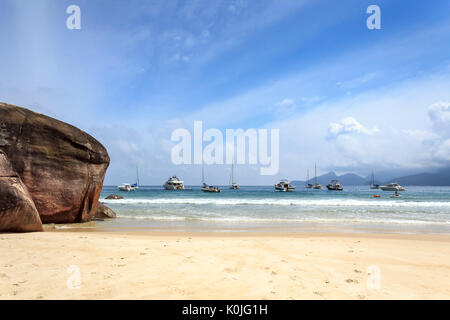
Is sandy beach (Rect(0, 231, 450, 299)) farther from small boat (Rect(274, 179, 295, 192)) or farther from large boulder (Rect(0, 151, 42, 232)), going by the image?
small boat (Rect(274, 179, 295, 192))

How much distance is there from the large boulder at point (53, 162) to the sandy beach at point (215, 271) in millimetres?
3587

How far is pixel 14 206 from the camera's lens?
8016mm

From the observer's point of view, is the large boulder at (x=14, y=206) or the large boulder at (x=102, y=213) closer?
the large boulder at (x=14, y=206)

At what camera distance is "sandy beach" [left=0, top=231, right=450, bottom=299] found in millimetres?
3635

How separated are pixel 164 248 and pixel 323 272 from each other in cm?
360

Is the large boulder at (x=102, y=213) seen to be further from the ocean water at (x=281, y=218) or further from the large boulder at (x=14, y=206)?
the large boulder at (x=14, y=206)

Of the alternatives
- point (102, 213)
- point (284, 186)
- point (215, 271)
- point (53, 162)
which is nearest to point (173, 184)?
point (284, 186)

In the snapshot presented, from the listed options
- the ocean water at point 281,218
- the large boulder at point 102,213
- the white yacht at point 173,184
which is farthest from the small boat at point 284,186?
the large boulder at point 102,213

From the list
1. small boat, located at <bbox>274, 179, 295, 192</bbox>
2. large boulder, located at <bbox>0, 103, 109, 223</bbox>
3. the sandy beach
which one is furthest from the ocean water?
small boat, located at <bbox>274, 179, 295, 192</bbox>

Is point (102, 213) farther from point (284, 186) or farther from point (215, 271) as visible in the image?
point (284, 186)

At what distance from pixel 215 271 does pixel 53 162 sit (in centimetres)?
910

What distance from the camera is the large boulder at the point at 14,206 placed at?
311 inches

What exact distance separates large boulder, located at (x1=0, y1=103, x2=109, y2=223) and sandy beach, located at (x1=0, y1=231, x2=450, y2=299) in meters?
3.59
